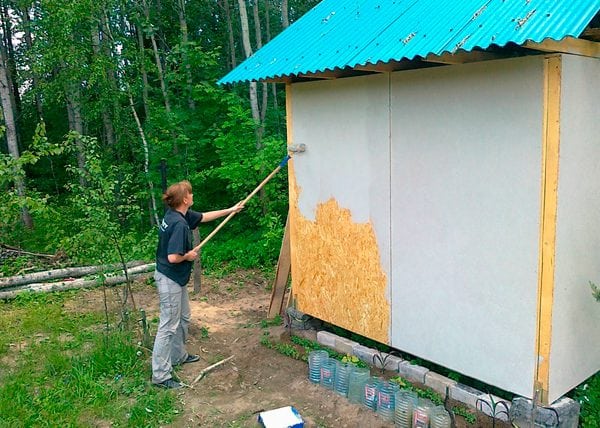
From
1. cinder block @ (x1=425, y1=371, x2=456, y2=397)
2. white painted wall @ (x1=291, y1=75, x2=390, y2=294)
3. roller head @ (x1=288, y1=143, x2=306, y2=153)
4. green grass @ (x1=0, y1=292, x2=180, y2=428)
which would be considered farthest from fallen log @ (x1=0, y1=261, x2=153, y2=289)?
cinder block @ (x1=425, y1=371, x2=456, y2=397)

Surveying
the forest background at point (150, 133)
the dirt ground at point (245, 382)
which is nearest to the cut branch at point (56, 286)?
the forest background at point (150, 133)

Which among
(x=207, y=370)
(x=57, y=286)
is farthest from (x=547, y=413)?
(x=57, y=286)

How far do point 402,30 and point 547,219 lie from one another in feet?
6.12

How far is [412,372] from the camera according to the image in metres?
4.55

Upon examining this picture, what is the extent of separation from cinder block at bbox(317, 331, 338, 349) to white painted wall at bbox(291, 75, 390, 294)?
0.97 m

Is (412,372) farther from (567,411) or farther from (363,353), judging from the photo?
(567,411)

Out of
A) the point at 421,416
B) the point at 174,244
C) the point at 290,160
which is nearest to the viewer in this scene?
the point at 421,416

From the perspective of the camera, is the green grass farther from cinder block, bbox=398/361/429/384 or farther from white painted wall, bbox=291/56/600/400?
white painted wall, bbox=291/56/600/400

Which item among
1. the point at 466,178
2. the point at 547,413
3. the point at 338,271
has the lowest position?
the point at 547,413

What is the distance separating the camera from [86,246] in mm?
5645

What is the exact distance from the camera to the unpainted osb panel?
15.9ft

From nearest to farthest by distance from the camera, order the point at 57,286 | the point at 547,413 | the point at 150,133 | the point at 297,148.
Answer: the point at 547,413 → the point at 297,148 → the point at 57,286 → the point at 150,133

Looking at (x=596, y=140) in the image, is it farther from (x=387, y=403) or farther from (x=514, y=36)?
(x=387, y=403)

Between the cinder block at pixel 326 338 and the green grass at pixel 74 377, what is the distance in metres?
1.69
